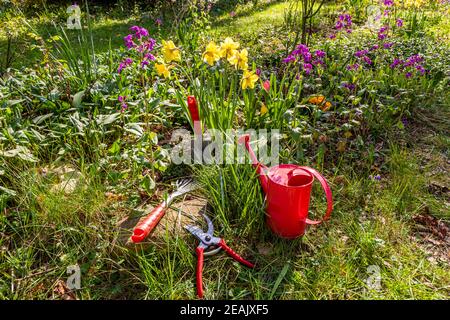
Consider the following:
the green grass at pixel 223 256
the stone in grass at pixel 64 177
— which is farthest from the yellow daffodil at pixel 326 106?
the stone in grass at pixel 64 177

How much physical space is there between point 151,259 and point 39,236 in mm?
583

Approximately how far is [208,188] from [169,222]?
0.97 ft

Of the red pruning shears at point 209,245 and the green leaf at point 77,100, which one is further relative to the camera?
the green leaf at point 77,100

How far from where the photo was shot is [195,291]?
1562 millimetres

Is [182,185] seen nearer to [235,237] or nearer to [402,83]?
[235,237]

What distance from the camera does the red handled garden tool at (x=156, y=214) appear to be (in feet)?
5.20

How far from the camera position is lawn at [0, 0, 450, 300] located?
63.7 inches

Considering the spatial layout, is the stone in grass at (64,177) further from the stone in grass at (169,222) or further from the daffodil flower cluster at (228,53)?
the daffodil flower cluster at (228,53)

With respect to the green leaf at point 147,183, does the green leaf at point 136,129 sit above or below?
above

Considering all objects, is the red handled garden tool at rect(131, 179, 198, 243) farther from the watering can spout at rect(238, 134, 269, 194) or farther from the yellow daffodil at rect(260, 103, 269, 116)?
the yellow daffodil at rect(260, 103, 269, 116)

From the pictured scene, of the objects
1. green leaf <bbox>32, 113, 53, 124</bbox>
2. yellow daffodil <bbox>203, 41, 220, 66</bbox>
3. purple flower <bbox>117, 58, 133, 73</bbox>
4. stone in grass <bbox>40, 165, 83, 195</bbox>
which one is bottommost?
stone in grass <bbox>40, 165, 83, 195</bbox>

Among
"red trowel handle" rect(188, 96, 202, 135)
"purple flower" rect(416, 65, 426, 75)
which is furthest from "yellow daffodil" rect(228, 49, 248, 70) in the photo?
"purple flower" rect(416, 65, 426, 75)

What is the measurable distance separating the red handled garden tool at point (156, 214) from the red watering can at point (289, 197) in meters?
0.43
